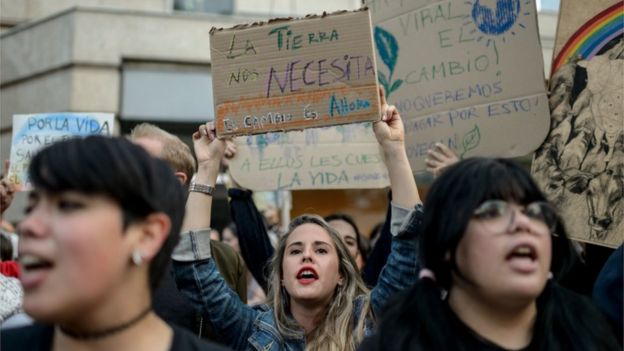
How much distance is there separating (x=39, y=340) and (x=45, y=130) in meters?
2.85

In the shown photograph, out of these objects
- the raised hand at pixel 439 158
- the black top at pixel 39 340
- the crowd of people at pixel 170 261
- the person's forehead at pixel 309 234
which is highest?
the raised hand at pixel 439 158

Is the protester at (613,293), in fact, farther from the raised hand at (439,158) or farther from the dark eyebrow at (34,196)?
the dark eyebrow at (34,196)

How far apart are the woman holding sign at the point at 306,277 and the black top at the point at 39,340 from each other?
1.10m

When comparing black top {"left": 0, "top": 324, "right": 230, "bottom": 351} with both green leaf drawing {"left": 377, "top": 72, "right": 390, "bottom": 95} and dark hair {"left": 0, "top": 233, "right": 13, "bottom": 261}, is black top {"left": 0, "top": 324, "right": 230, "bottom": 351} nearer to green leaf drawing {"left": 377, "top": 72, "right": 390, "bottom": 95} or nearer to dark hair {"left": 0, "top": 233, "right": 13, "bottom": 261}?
green leaf drawing {"left": 377, "top": 72, "right": 390, "bottom": 95}

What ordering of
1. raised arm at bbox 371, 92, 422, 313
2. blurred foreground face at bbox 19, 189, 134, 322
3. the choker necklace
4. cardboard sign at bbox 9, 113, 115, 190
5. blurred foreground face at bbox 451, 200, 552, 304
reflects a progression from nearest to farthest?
blurred foreground face at bbox 19, 189, 134, 322, the choker necklace, blurred foreground face at bbox 451, 200, 552, 304, raised arm at bbox 371, 92, 422, 313, cardboard sign at bbox 9, 113, 115, 190

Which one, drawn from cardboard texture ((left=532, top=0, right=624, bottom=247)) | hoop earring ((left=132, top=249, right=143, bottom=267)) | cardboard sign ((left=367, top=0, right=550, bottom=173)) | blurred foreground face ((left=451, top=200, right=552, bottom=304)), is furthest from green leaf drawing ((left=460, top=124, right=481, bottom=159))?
hoop earring ((left=132, top=249, right=143, bottom=267))

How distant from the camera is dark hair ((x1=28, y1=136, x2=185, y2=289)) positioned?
1.74 m

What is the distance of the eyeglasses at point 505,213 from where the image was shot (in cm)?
198

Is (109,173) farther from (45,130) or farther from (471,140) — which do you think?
(45,130)

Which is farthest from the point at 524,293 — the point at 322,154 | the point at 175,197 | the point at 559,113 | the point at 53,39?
the point at 53,39

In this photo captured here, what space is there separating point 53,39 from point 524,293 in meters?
10.2

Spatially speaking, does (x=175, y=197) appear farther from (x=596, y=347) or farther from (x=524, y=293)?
(x=596, y=347)

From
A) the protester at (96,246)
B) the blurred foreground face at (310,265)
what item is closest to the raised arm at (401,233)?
the blurred foreground face at (310,265)

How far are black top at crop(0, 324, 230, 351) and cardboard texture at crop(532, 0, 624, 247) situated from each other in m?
1.76
